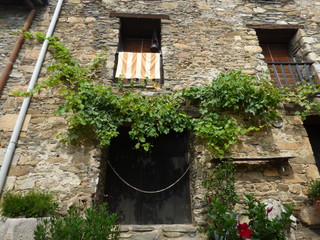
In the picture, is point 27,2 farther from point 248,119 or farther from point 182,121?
point 248,119

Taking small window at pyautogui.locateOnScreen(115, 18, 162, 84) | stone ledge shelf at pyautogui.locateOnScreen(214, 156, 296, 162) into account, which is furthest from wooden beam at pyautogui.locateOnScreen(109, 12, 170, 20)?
stone ledge shelf at pyautogui.locateOnScreen(214, 156, 296, 162)

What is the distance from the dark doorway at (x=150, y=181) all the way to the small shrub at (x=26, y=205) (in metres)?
0.95

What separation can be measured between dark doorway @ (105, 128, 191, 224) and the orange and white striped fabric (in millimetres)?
1100

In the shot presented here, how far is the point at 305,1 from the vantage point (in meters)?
5.11

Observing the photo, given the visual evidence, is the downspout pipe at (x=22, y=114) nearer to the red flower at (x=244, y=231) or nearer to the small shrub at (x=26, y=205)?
the small shrub at (x=26, y=205)

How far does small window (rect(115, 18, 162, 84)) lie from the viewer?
3981 millimetres

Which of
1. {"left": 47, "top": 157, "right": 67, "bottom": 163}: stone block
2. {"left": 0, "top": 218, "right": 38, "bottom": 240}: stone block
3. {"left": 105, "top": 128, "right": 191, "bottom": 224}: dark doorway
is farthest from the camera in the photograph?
{"left": 105, "top": 128, "right": 191, "bottom": 224}: dark doorway

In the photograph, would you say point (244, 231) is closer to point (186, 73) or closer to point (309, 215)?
point (309, 215)

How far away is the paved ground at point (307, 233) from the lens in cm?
249

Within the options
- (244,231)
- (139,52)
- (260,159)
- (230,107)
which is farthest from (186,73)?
(244,231)

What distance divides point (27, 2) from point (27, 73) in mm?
1884

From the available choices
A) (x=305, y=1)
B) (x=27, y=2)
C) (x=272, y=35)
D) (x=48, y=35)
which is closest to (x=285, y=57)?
(x=272, y=35)

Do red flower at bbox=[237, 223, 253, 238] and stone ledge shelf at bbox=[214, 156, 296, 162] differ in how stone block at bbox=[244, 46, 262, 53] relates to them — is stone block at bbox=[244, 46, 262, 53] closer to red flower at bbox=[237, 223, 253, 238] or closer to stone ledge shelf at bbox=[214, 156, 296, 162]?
→ stone ledge shelf at bbox=[214, 156, 296, 162]

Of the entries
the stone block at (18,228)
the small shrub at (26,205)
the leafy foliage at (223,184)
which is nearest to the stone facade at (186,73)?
the leafy foliage at (223,184)
